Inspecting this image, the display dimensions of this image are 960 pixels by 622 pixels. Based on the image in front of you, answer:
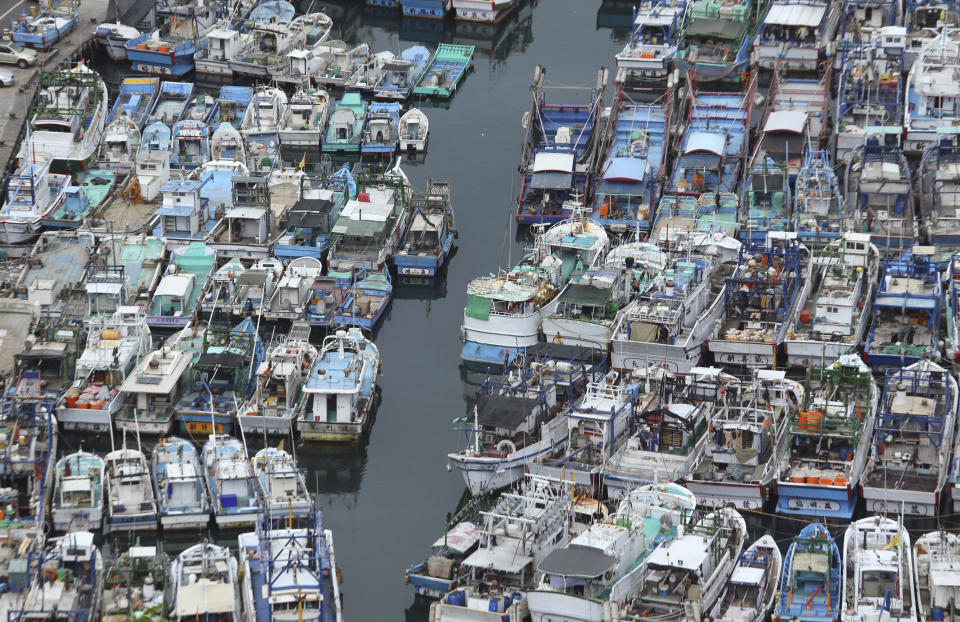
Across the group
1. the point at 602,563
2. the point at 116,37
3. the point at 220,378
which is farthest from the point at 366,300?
the point at 116,37

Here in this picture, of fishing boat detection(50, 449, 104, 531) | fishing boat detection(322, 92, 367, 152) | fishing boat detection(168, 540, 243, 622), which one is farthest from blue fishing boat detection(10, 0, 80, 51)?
fishing boat detection(168, 540, 243, 622)

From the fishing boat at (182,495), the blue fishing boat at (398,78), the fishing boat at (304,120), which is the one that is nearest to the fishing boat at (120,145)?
the fishing boat at (304,120)

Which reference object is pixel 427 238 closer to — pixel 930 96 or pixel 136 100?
pixel 136 100

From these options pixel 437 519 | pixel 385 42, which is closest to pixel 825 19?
pixel 385 42

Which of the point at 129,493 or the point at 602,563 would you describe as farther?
the point at 129,493

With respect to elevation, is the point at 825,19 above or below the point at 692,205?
above

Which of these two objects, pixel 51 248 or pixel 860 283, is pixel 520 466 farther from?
pixel 51 248
